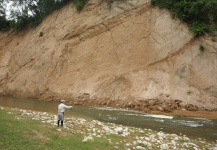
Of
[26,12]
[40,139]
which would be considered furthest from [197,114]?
[26,12]

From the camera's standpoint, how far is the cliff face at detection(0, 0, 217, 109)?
3098 centimetres

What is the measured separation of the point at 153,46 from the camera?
34.0 meters

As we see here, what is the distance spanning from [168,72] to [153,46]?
3669mm

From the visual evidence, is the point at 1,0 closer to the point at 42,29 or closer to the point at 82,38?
the point at 42,29

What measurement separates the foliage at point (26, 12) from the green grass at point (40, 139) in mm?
32787

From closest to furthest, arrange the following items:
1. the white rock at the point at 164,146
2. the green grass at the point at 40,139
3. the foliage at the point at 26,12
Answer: the green grass at the point at 40,139, the white rock at the point at 164,146, the foliage at the point at 26,12

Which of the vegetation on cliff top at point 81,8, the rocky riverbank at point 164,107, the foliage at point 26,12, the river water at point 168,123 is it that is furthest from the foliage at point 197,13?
the foliage at point 26,12

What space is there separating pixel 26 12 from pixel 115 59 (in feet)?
65.8

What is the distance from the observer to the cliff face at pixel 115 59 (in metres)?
31.0

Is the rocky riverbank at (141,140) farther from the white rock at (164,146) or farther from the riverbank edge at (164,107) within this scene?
the riverbank edge at (164,107)

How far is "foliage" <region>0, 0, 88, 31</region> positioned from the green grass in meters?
32.8

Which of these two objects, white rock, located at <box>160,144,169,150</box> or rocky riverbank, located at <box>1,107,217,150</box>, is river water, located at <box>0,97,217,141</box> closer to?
rocky riverbank, located at <box>1,107,217,150</box>

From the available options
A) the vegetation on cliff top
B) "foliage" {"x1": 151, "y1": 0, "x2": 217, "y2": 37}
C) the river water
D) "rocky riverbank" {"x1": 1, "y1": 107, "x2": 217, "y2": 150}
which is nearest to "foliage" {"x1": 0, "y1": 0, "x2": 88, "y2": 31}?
the vegetation on cliff top

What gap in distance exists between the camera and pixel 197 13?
107ft
